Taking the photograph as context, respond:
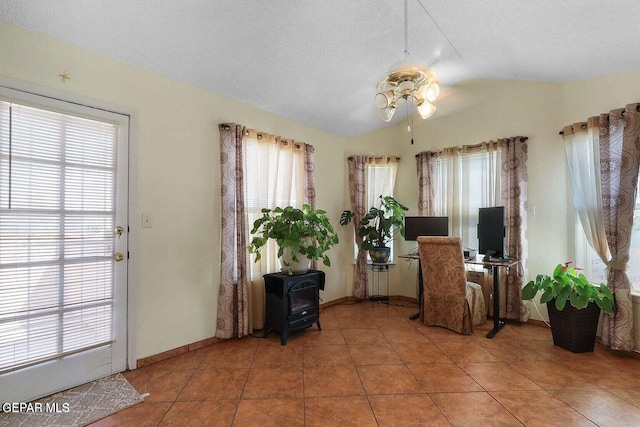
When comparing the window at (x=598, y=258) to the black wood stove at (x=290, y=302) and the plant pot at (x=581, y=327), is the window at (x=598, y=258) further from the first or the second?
the black wood stove at (x=290, y=302)

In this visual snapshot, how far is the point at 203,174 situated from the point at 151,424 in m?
1.92

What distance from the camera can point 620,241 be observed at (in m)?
2.51

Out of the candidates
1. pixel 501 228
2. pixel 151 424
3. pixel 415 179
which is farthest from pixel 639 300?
pixel 151 424

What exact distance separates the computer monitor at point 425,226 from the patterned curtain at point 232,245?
2172mm

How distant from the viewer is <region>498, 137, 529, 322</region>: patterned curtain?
3.25m

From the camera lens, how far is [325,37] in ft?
7.66

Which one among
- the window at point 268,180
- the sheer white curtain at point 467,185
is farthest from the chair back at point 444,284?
the window at point 268,180

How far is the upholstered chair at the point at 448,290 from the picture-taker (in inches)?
117

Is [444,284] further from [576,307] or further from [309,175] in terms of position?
[309,175]

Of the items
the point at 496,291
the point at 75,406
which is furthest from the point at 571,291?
the point at 75,406

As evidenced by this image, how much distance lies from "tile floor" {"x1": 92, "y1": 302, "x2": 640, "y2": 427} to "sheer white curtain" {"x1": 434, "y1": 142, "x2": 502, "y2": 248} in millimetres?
1378

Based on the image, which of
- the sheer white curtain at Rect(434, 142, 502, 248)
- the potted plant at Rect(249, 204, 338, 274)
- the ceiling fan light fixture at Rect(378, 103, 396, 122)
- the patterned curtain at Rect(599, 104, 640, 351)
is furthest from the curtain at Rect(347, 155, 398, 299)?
the patterned curtain at Rect(599, 104, 640, 351)

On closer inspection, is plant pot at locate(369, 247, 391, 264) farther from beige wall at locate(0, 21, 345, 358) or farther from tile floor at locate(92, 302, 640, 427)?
beige wall at locate(0, 21, 345, 358)

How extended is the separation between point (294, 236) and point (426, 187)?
2.20 metres
